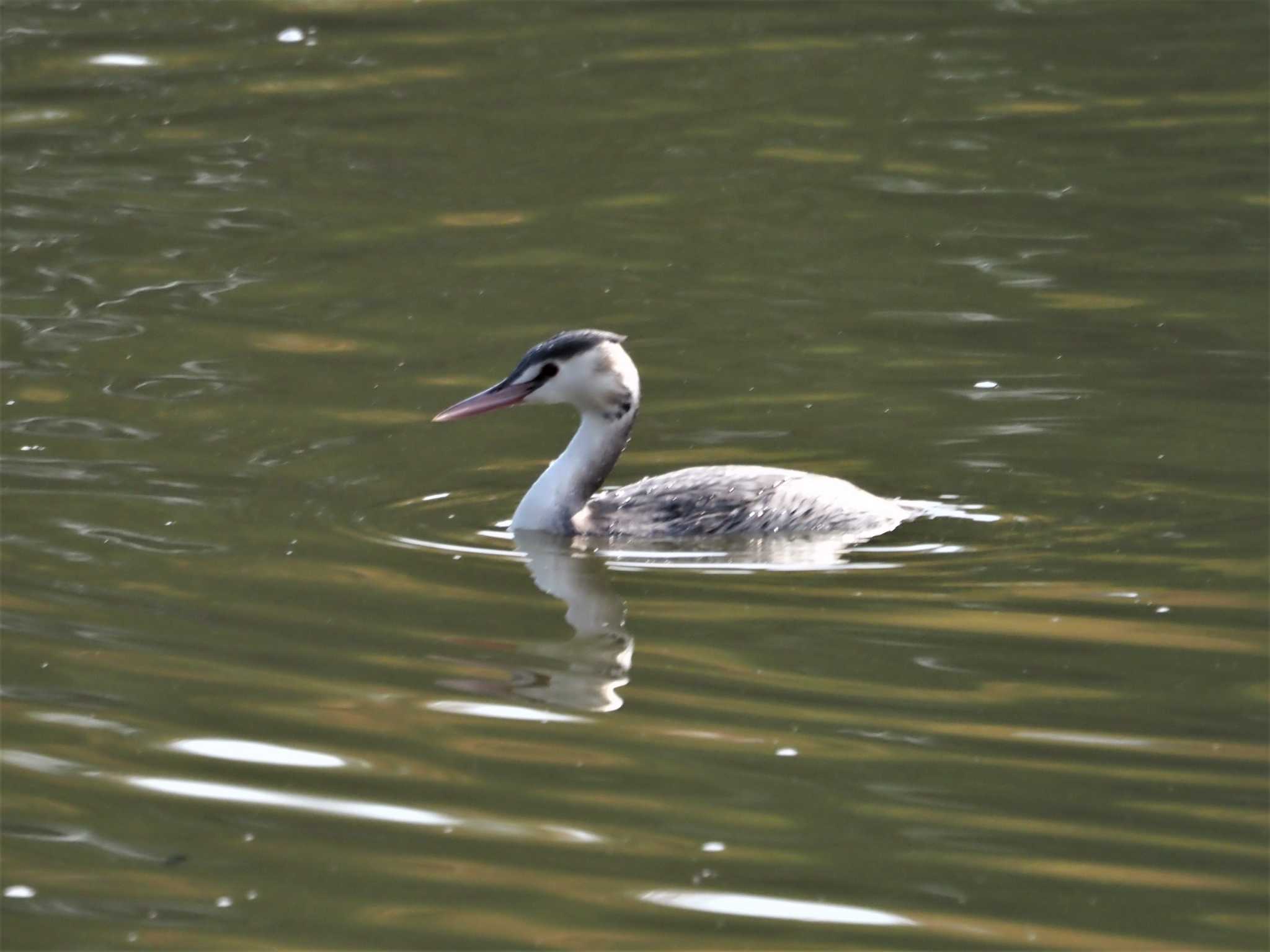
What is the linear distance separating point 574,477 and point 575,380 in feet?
1.25

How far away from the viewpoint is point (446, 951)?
5.33 m

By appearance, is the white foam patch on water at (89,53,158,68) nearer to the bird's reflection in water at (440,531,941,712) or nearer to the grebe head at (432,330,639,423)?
the grebe head at (432,330,639,423)

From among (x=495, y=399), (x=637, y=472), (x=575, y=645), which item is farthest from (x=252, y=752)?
(x=637, y=472)

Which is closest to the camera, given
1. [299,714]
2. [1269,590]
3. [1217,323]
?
[299,714]

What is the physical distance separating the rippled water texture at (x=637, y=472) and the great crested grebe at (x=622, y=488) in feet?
0.45

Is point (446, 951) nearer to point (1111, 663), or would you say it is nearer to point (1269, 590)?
point (1111, 663)

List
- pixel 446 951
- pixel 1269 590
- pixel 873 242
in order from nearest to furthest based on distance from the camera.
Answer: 1. pixel 446 951
2. pixel 1269 590
3. pixel 873 242

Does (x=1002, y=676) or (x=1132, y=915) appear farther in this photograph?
(x=1002, y=676)

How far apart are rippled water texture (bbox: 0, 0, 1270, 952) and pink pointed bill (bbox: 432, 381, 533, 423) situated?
38 centimetres

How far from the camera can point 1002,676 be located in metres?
7.06

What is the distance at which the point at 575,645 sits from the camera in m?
7.56

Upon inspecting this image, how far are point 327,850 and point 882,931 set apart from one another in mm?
1387

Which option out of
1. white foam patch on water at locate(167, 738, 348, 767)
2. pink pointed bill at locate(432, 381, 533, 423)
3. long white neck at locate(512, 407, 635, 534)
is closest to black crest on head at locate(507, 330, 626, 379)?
pink pointed bill at locate(432, 381, 533, 423)

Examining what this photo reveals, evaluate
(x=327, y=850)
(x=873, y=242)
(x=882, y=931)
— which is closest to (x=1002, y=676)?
(x=882, y=931)
